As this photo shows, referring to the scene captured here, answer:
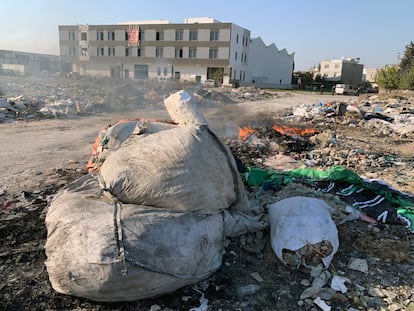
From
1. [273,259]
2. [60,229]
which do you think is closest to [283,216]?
[273,259]

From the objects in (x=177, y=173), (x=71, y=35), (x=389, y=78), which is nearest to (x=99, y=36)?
(x=71, y=35)

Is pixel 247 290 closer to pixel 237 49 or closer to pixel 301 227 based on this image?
pixel 301 227

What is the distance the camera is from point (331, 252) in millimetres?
2535

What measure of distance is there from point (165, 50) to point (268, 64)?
15.6 metres

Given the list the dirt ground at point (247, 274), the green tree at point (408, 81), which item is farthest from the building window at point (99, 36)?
the dirt ground at point (247, 274)

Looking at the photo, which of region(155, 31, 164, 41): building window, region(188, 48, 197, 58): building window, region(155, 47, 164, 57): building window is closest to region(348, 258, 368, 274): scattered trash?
region(188, 48, 197, 58): building window

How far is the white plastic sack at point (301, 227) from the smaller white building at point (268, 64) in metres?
44.0

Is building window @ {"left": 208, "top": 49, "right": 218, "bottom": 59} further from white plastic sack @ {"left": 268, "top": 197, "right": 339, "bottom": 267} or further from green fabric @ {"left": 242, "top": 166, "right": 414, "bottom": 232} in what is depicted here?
white plastic sack @ {"left": 268, "top": 197, "right": 339, "bottom": 267}

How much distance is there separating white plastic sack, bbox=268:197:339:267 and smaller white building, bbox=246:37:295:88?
144 ft

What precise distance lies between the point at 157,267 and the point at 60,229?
0.70m

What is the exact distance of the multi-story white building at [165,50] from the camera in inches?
1578

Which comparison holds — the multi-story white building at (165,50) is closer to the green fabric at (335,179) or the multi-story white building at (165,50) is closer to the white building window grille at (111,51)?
the white building window grille at (111,51)

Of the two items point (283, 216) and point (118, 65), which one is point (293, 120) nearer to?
point (283, 216)

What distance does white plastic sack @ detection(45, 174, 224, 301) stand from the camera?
1941mm
